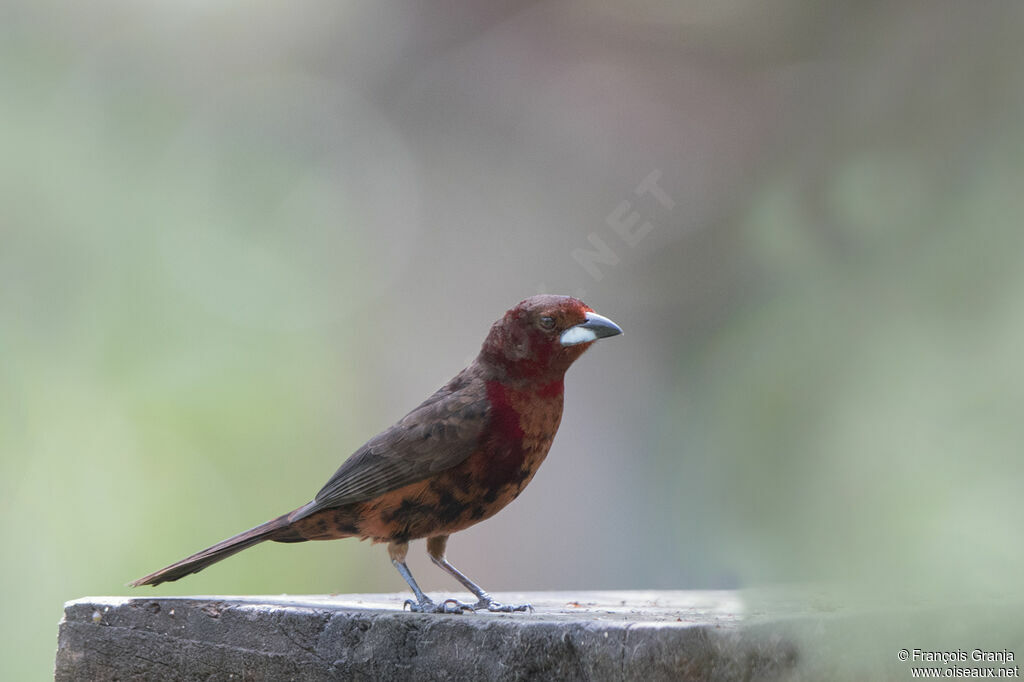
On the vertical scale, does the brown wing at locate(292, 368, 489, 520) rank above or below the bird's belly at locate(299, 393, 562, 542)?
above

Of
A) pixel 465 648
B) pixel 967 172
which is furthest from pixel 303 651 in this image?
pixel 967 172

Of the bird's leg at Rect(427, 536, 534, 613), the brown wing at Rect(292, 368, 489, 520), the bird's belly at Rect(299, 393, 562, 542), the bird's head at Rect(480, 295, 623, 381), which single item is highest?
the bird's head at Rect(480, 295, 623, 381)

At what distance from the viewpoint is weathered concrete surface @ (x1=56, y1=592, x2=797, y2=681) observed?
5.67 feet

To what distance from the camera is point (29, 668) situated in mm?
5180

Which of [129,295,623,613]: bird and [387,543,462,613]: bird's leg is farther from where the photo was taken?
[129,295,623,613]: bird

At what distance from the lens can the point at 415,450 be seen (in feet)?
8.43

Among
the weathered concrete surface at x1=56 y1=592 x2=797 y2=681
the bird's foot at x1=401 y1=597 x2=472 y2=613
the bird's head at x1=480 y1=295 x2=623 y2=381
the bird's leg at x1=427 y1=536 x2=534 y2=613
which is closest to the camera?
the weathered concrete surface at x1=56 y1=592 x2=797 y2=681

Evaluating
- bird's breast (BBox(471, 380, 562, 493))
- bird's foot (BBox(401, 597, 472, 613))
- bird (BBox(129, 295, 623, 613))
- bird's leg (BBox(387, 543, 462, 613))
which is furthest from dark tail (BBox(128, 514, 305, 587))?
bird's breast (BBox(471, 380, 562, 493))

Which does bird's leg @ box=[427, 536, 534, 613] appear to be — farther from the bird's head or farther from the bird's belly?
the bird's head

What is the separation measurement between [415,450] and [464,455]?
134 mm

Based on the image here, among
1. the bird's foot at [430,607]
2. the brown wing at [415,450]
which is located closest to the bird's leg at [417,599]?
the bird's foot at [430,607]

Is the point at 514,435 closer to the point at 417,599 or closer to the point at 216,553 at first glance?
the point at 417,599

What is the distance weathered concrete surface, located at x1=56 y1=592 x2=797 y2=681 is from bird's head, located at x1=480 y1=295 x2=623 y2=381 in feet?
1.98

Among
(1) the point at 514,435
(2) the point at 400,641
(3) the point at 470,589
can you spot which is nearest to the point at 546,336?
(1) the point at 514,435
